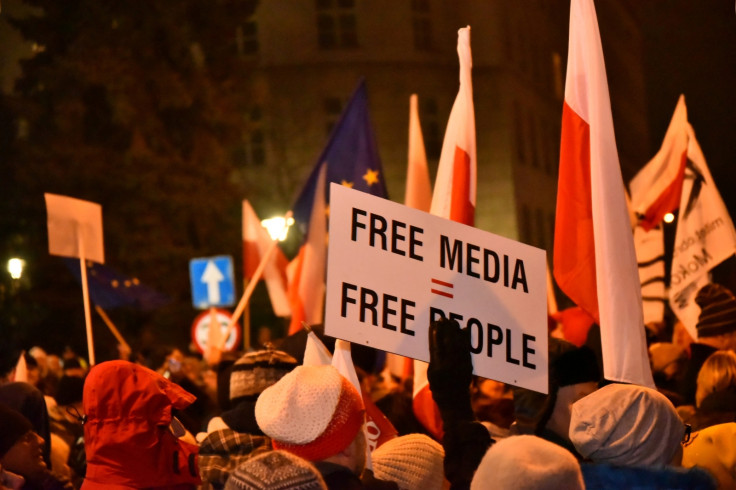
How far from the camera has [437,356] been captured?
396 centimetres

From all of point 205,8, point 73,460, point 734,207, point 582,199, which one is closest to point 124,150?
point 205,8

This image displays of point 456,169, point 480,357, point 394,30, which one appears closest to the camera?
point 480,357

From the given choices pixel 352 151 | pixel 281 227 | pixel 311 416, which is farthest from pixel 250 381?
pixel 352 151

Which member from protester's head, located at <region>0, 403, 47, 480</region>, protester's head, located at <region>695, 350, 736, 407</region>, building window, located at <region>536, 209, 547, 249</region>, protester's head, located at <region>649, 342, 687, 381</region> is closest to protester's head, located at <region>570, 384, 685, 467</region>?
protester's head, located at <region>695, 350, 736, 407</region>

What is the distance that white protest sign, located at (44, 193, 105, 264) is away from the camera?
35.0 feet

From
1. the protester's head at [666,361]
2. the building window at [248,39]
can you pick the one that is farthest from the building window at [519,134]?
the protester's head at [666,361]

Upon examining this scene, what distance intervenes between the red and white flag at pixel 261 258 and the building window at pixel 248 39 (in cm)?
2976

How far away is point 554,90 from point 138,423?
44.5m

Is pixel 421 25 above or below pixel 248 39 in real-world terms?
above

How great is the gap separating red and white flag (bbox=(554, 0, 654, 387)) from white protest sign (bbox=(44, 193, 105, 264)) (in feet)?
18.7

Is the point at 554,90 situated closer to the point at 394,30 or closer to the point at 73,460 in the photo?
the point at 394,30

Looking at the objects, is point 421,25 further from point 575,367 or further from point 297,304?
point 575,367

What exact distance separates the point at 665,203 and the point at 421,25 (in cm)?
3488

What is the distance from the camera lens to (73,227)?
10.8 metres
